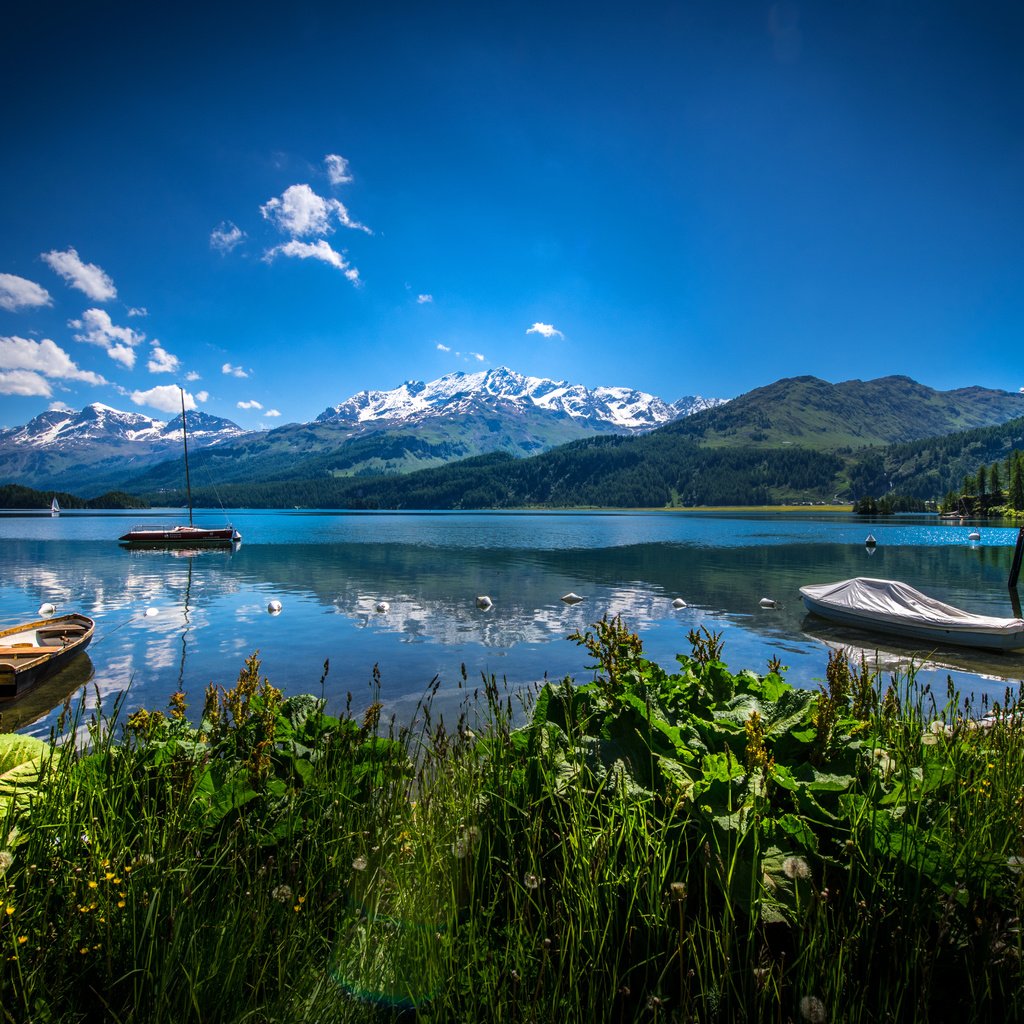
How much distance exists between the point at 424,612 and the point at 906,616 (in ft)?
78.4

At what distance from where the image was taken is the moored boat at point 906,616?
23.5m

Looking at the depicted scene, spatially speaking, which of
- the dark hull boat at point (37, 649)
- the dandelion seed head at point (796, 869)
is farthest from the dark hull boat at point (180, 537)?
the dandelion seed head at point (796, 869)

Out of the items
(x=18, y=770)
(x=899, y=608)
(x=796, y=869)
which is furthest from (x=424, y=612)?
(x=796, y=869)

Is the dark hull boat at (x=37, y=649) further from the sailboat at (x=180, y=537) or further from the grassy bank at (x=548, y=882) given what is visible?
the sailboat at (x=180, y=537)

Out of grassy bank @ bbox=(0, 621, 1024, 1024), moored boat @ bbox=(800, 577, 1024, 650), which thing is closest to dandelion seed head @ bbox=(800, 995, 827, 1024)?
grassy bank @ bbox=(0, 621, 1024, 1024)

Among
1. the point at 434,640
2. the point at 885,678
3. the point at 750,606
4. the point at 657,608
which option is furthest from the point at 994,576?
the point at 434,640

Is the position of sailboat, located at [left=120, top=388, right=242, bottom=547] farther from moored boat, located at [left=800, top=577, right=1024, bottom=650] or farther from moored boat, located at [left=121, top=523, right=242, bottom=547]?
moored boat, located at [left=800, top=577, right=1024, bottom=650]

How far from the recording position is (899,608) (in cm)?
2705

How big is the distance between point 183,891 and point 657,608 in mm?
32845

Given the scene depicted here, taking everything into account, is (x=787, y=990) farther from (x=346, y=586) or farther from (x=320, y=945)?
(x=346, y=586)

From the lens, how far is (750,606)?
35.7 meters

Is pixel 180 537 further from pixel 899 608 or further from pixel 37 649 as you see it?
pixel 899 608

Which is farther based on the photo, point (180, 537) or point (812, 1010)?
point (180, 537)

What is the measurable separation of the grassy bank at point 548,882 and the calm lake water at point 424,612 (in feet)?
3.73
